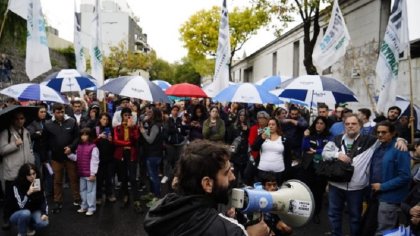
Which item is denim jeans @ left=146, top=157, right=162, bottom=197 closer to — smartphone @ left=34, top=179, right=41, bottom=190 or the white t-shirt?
the white t-shirt

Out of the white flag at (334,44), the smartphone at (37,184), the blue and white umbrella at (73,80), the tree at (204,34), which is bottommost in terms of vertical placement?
the smartphone at (37,184)

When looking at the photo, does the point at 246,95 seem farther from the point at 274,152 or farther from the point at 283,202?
the point at 283,202

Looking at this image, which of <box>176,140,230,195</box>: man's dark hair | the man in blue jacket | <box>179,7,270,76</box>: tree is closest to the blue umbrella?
the man in blue jacket

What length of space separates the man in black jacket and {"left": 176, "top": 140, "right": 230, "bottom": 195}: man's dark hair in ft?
18.0

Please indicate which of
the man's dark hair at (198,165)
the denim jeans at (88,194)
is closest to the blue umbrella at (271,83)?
the denim jeans at (88,194)

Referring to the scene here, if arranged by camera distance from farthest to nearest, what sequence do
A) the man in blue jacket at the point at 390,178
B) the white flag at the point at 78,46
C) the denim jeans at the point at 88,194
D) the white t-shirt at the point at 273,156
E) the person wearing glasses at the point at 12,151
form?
the white flag at the point at 78,46
the denim jeans at the point at 88,194
the white t-shirt at the point at 273,156
the person wearing glasses at the point at 12,151
the man in blue jacket at the point at 390,178

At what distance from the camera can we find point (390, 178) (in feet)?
15.2

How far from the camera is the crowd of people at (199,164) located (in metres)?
1.87

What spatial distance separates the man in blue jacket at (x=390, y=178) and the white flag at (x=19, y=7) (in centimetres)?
642

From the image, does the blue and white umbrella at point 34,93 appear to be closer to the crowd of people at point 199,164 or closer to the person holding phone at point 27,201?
the crowd of people at point 199,164

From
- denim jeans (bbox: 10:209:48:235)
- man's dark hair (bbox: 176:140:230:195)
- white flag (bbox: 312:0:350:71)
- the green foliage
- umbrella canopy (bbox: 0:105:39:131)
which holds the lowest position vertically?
denim jeans (bbox: 10:209:48:235)

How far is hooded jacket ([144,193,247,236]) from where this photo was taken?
1733mm

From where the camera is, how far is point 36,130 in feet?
25.2

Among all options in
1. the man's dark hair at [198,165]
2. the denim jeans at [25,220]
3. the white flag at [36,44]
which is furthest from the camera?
the white flag at [36,44]
